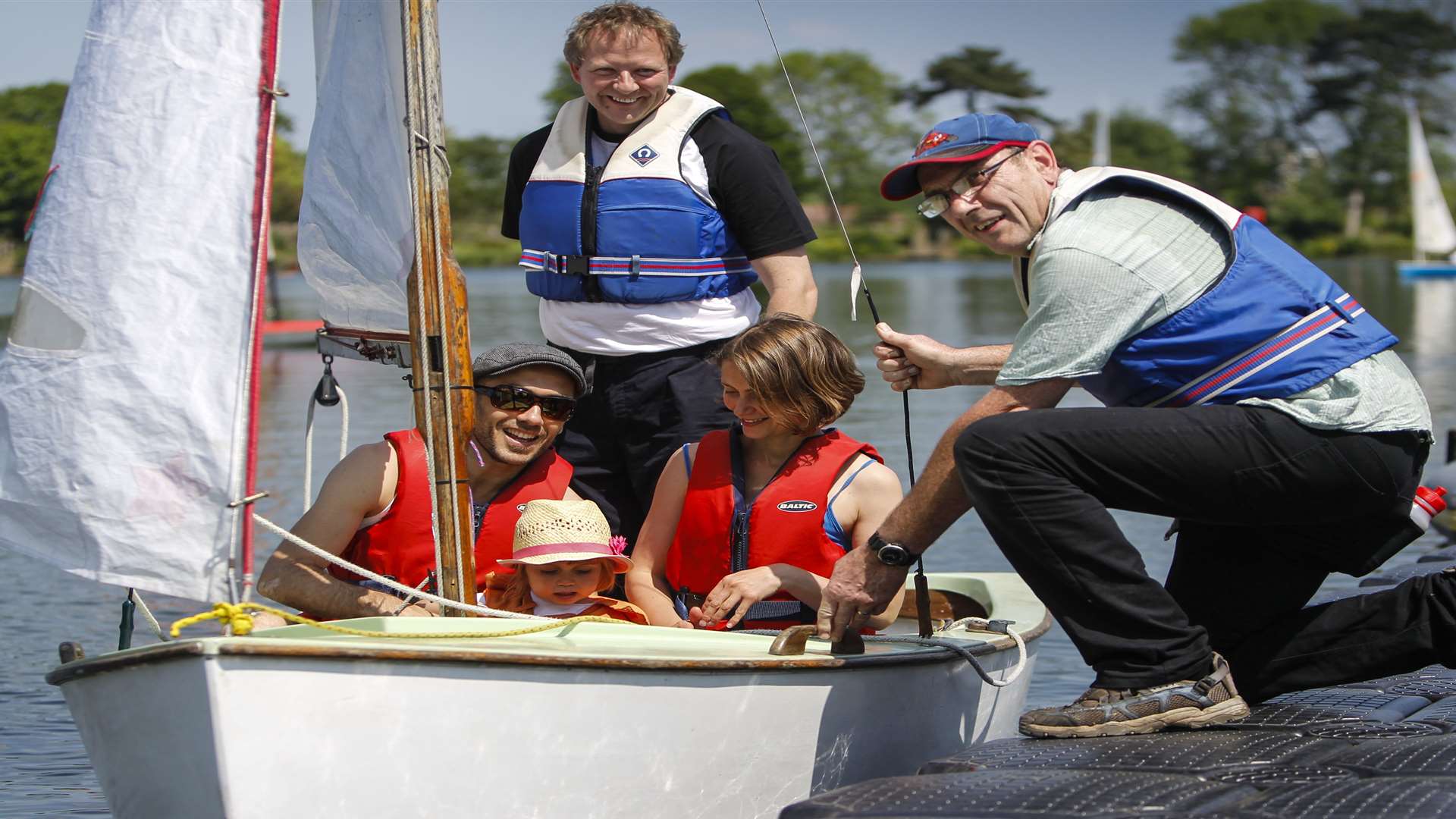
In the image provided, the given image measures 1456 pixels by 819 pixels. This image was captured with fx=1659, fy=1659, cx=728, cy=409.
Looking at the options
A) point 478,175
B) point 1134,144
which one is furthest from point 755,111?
point 1134,144

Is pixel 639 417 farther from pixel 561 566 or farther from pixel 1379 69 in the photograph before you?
pixel 1379 69

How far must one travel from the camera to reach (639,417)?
450 cm

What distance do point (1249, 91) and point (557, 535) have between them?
110 meters

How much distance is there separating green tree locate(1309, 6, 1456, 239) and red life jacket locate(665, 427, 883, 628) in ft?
315

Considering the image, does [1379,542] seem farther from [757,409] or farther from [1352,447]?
[757,409]

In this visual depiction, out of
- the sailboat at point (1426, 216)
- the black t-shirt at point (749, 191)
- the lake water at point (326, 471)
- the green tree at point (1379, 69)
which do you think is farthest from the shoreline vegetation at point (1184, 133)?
the black t-shirt at point (749, 191)

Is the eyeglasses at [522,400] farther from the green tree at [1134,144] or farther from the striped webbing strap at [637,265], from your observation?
the green tree at [1134,144]

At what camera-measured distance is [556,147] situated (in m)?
4.52

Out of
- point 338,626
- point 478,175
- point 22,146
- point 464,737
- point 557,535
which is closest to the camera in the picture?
point 464,737

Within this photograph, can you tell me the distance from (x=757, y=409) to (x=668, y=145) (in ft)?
2.81

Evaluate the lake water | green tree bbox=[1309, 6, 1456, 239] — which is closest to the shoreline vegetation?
green tree bbox=[1309, 6, 1456, 239]

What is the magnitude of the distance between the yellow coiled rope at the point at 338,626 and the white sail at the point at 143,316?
0.06 metres

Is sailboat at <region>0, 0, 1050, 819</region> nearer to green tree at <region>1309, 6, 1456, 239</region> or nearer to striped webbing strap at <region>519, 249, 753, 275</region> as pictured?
striped webbing strap at <region>519, 249, 753, 275</region>

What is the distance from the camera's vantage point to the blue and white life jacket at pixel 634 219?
4379mm
